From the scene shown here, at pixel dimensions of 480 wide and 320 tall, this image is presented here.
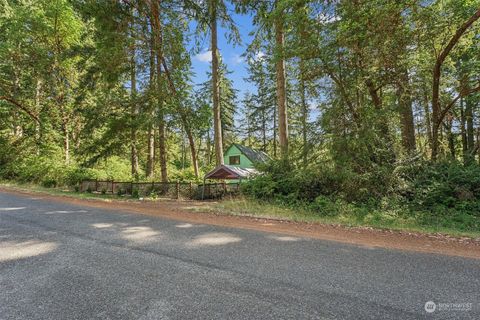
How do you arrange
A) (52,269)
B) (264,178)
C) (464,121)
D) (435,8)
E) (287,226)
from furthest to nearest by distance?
(464,121), (264,178), (435,8), (287,226), (52,269)

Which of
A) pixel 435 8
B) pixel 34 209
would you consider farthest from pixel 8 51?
pixel 435 8

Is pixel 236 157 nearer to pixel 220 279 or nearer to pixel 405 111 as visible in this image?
pixel 405 111

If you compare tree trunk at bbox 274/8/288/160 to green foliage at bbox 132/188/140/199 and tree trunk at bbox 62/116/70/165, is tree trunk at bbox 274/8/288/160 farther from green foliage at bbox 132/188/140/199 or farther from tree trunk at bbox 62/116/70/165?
tree trunk at bbox 62/116/70/165

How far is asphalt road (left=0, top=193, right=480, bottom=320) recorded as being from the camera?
2.35 metres

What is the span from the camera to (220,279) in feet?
9.77

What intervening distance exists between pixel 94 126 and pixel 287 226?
12948mm

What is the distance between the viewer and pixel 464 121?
15.2m

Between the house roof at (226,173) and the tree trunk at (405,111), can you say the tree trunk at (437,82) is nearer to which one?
the tree trunk at (405,111)

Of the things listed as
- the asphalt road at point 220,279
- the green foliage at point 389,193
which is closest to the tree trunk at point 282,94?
the green foliage at point 389,193

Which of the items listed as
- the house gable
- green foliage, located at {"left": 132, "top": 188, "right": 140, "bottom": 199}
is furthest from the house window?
green foliage, located at {"left": 132, "top": 188, "right": 140, "bottom": 199}

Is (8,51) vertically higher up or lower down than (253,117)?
higher up

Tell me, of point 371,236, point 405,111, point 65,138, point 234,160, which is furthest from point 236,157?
point 371,236

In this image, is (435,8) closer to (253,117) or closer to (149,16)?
(149,16)

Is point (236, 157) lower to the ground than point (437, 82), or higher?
lower
